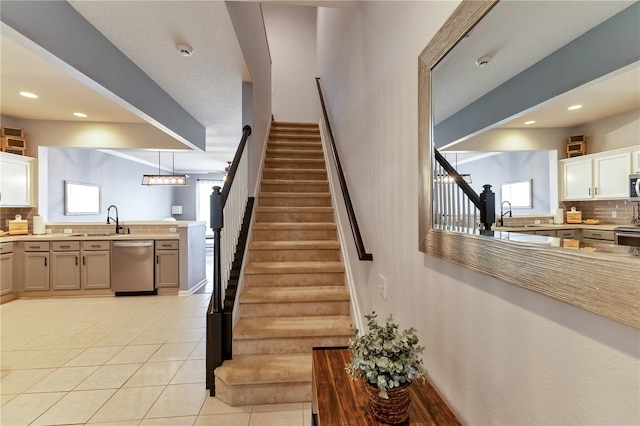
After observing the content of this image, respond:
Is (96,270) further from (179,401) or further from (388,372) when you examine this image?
(388,372)

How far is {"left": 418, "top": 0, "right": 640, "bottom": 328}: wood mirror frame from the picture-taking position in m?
0.53

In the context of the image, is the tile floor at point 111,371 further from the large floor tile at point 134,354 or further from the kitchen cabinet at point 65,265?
the kitchen cabinet at point 65,265

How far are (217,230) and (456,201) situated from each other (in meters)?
1.66

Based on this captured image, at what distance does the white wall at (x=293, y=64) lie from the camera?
710 cm

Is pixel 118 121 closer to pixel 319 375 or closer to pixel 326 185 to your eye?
pixel 326 185

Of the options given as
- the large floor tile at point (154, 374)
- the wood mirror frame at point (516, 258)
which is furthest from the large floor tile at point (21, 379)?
the wood mirror frame at point (516, 258)

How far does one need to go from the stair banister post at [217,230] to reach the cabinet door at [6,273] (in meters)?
4.37

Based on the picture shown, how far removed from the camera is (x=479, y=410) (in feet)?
3.13

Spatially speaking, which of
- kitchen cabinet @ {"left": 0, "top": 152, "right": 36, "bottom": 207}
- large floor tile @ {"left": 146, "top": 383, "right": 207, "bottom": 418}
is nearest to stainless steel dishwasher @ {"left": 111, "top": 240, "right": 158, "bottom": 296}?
kitchen cabinet @ {"left": 0, "top": 152, "right": 36, "bottom": 207}

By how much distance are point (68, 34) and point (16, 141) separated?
3.63 m

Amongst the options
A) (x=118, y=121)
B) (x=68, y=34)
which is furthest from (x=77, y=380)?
(x=118, y=121)

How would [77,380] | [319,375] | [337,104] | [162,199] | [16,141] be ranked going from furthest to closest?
[162,199] < [16,141] < [337,104] < [77,380] < [319,375]

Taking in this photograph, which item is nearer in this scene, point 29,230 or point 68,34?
point 68,34

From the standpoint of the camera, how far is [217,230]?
2.12 metres
